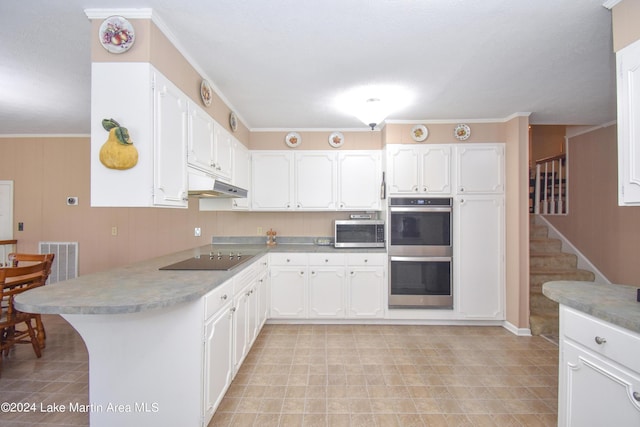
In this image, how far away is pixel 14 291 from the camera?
2350 millimetres

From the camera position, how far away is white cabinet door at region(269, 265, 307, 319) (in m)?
3.42

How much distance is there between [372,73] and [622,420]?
7.88 ft

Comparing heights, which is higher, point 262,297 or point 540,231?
point 540,231

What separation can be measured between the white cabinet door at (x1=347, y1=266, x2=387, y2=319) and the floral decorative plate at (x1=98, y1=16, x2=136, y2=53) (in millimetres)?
2824

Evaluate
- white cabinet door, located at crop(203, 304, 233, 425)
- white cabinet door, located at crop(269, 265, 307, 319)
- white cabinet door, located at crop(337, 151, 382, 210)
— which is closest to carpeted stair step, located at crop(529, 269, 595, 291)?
white cabinet door, located at crop(337, 151, 382, 210)

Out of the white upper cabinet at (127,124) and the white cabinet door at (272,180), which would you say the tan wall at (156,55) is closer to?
the white upper cabinet at (127,124)

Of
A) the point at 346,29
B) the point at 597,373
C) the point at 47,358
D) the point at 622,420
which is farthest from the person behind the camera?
the point at 47,358

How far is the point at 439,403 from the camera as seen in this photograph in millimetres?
2047

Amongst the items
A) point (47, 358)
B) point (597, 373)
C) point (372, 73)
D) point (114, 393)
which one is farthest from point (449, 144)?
point (47, 358)

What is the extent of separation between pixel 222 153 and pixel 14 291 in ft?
6.50

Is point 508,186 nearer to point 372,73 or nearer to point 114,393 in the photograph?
point 372,73

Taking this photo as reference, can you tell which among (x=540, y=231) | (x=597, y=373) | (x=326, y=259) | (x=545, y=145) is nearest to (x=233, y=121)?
(x=326, y=259)

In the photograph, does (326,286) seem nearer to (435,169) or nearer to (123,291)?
(435,169)

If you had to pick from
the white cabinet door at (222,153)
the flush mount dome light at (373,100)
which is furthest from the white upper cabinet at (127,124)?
the flush mount dome light at (373,100)
